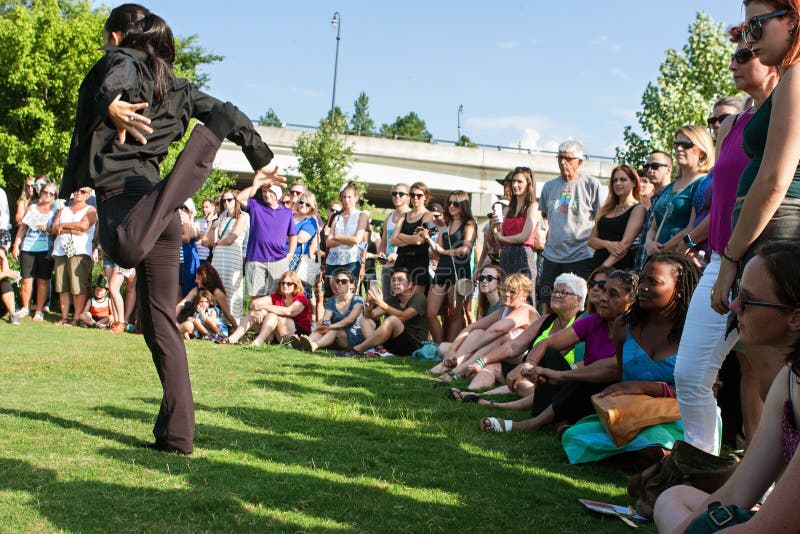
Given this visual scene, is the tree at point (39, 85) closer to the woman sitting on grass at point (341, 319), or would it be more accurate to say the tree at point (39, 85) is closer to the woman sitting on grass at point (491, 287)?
the woman sitting on grass at point (341, 319)

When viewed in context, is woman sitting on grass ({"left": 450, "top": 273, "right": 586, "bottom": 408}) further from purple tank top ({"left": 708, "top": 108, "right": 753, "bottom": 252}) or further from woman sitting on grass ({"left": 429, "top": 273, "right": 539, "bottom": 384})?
purple tank top ({"left": 708, "top": 108, "right": 753, "bottom": 252})

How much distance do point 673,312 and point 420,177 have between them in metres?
37.5

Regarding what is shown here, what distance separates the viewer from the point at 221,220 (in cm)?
1179

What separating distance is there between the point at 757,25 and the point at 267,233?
28.9ft

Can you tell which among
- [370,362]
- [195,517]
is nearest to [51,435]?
[195,517]

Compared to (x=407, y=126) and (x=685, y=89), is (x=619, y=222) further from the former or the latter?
(x=407, y=126)

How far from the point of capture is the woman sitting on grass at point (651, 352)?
4504 millimetres

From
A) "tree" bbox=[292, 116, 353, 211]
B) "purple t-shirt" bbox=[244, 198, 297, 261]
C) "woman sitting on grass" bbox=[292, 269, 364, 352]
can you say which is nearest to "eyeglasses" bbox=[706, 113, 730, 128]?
"woman sitting on grass" bbox=[292, 269, 364, 352]

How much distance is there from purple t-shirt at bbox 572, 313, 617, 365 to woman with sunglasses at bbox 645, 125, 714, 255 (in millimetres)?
927

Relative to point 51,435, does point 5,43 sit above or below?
above

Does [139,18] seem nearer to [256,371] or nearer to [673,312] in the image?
[673,312]

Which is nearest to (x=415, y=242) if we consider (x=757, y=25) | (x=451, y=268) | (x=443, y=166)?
(x=451, y=268)

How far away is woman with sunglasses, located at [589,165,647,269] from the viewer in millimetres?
7492

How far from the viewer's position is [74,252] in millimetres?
12031
